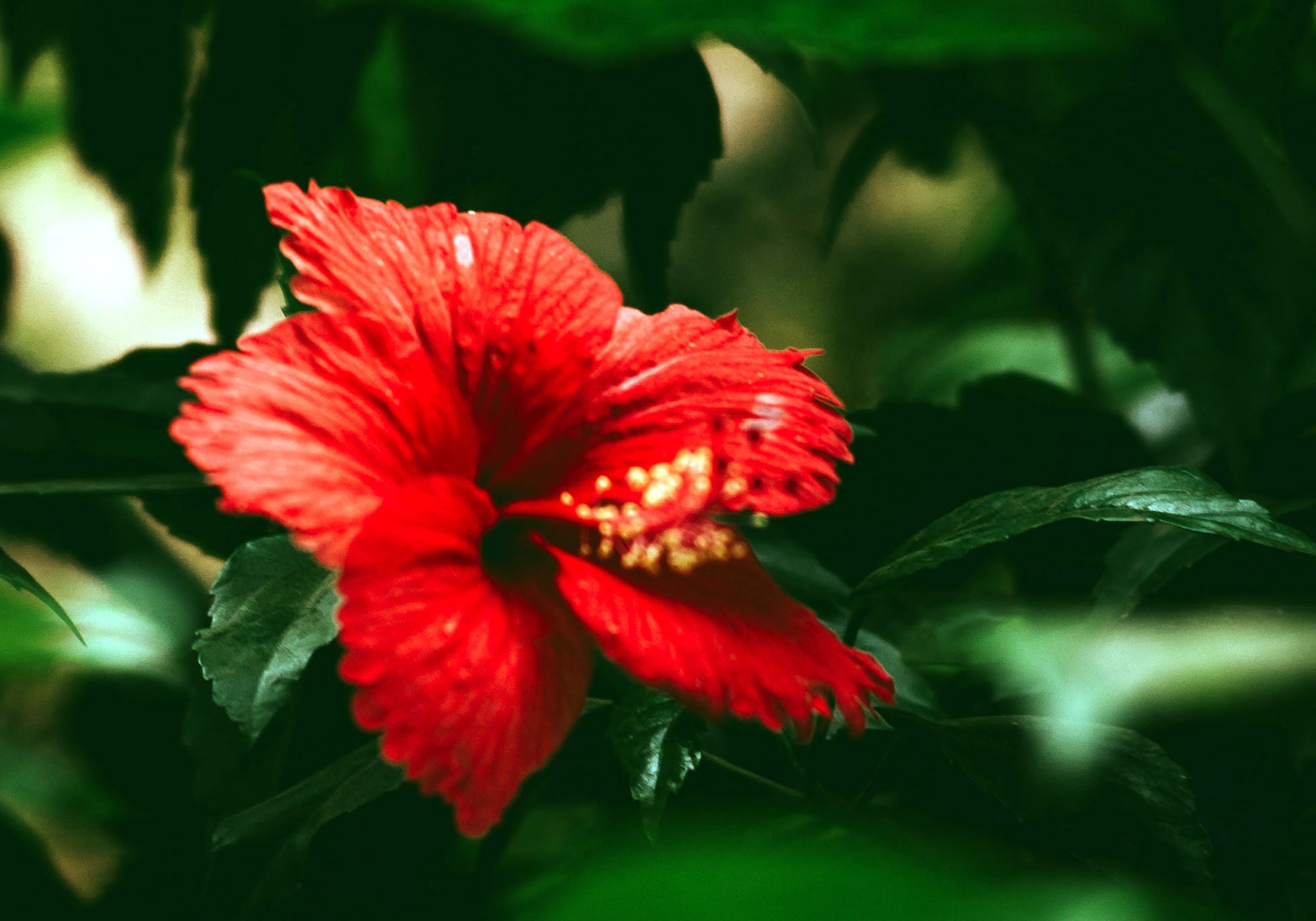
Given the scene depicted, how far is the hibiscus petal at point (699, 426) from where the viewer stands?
1.07 ft

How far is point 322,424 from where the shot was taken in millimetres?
269

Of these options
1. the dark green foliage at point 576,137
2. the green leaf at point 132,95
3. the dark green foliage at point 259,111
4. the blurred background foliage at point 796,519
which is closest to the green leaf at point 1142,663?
the blurred background foliage at point 796,519

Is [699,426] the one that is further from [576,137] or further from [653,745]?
[576,137]

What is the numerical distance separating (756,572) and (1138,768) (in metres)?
0.14

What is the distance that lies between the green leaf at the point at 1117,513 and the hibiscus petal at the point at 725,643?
0.14 ft

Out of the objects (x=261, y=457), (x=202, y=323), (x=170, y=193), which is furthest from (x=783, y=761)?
(x=202, y=323)

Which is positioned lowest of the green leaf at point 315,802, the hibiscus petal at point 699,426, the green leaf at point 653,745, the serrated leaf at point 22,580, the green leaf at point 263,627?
the green leaf at point 315,802

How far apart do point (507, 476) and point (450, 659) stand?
10cm

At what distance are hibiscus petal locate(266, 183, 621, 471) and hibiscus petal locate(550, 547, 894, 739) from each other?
0.22ft

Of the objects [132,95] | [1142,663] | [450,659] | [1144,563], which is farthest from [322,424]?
[132,95]

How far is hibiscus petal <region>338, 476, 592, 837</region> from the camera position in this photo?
23 centimetres

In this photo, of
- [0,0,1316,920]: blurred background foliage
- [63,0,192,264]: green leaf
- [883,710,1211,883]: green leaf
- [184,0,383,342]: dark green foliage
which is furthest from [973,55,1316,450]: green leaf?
[63,0,192,264]: green leaf

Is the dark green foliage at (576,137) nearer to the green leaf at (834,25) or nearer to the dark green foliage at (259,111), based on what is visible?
the dark green foliage at (259,111)

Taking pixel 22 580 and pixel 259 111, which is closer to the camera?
pixel 22 580
